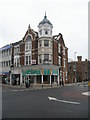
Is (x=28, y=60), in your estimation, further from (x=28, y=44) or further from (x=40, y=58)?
(x=28, y=44)

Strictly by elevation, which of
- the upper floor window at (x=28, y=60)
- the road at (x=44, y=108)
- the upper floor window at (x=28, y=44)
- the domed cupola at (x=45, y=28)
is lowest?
the road at (x=44, y=108)

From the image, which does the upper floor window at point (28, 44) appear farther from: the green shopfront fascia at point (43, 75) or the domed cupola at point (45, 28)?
the green shopfront fascia at point (43, 75)

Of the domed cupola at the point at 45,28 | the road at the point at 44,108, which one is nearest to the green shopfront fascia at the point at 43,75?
the domed cupola at the point at 45,28

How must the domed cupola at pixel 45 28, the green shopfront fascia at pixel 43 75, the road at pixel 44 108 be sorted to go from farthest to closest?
the domed cupola at pixel 45 28
the green shopfront fascia at pixel 43 75
the road at pixel 44 108

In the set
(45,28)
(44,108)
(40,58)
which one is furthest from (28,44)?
(44,108)

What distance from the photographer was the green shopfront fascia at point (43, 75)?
3459 cm

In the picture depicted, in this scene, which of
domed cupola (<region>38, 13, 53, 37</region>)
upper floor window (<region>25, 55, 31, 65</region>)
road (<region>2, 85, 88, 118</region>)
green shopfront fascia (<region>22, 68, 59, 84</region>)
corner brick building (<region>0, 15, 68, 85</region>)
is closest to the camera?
road (<region>2, 85, 88, 118</region>)

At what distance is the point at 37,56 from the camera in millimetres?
36438

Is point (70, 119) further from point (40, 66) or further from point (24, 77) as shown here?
point (24, 77)

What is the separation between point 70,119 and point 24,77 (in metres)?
31.7

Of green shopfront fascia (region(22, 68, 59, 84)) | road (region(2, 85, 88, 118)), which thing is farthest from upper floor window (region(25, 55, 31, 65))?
road (region(2, 85, 88, 118))

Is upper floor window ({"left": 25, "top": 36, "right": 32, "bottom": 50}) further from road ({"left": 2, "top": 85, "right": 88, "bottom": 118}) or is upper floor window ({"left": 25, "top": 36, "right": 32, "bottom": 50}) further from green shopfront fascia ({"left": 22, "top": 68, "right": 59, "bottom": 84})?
road ({"left": 2, "top": 85, "right": 88, "bottom": 118})

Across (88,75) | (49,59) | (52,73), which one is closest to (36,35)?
(49,59)

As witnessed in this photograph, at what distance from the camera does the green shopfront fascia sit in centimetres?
3459
